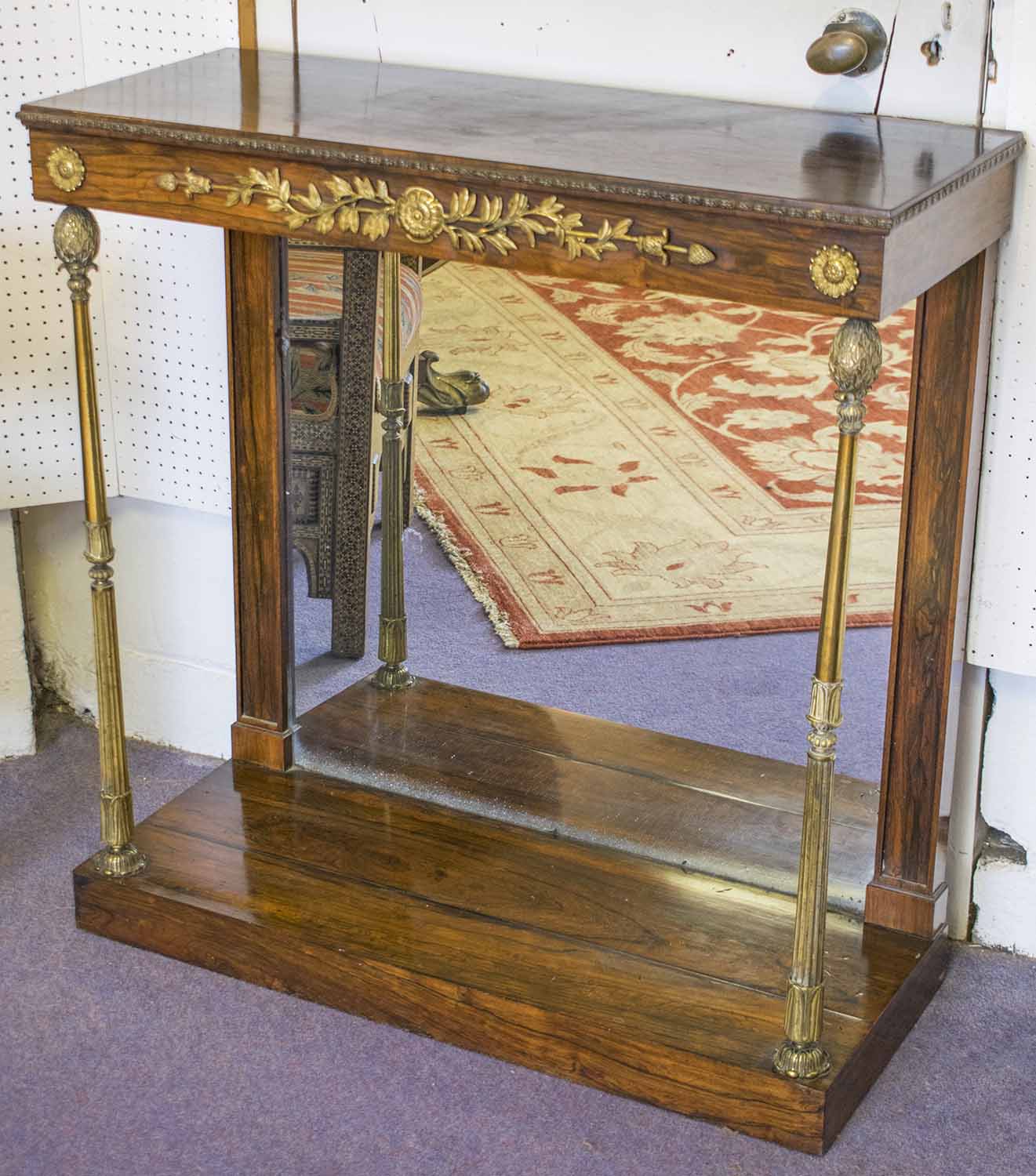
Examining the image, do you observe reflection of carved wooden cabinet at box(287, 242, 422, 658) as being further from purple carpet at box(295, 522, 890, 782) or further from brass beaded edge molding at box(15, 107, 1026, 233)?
brass beaded edge molding at box(15, 107, 1026, 233)

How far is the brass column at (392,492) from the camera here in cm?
312

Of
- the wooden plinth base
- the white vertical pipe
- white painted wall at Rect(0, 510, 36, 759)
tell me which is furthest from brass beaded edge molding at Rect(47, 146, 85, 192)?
the white vertical pipe

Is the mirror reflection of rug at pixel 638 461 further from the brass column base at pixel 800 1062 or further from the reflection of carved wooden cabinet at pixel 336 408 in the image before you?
the brass column base at pixel 800 1062

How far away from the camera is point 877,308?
203cm

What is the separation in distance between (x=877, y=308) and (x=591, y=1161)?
1236 mm

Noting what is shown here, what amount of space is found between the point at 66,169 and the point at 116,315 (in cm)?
71

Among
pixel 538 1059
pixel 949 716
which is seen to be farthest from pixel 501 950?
pixel 949 716

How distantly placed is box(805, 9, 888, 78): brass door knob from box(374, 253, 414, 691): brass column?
895 millimetres

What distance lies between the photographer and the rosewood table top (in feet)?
6.89

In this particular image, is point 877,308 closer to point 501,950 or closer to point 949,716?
point 949,716

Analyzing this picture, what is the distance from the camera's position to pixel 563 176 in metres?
2.20

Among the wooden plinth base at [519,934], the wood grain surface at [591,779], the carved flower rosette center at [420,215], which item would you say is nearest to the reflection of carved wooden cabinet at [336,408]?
the wood grain surface at [591,779]

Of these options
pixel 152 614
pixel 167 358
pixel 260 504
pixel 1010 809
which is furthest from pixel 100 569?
pixel 1010 809

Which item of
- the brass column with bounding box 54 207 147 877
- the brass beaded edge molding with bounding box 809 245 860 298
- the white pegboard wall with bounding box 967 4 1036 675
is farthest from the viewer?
the brass column with bounding box 54 207 147 877
